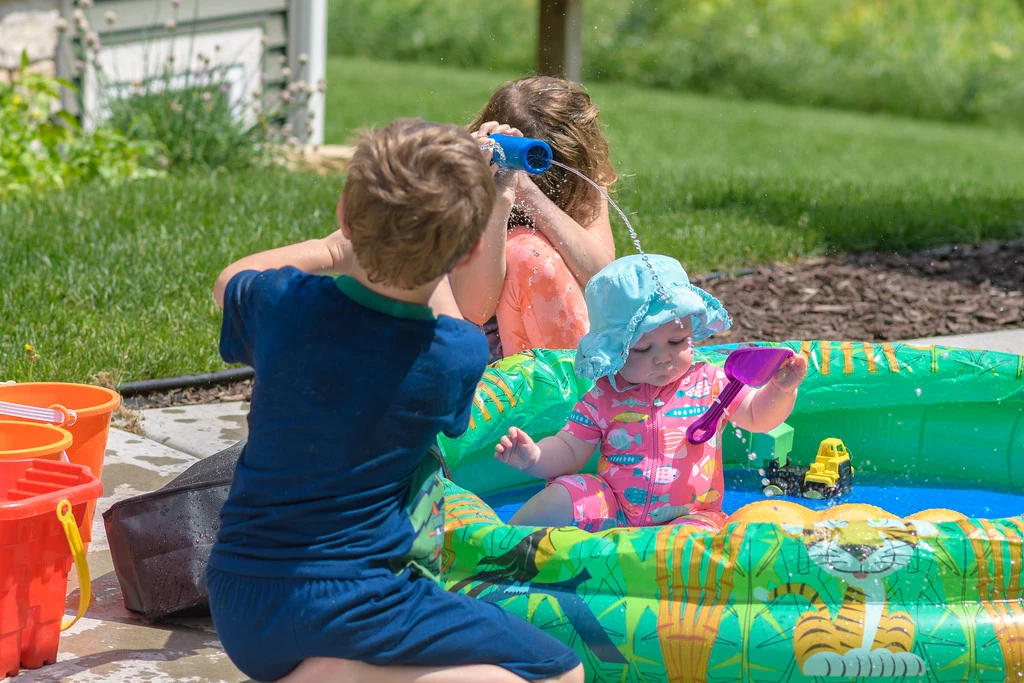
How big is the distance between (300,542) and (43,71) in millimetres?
5880

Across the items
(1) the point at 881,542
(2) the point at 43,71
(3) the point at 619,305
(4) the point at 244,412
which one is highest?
(2) the point at 43,71

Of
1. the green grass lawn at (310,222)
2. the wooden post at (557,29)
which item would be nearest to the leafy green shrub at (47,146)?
the green grass lawn at (310,222)

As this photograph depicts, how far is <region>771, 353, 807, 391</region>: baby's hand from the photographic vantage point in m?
2.69

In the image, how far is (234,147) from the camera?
7.35 meters

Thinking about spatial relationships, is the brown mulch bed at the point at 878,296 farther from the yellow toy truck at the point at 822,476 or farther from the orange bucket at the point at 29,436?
the orange bucket at the point at 29,436

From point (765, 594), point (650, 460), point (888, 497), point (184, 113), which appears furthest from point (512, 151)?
point (184, 113)

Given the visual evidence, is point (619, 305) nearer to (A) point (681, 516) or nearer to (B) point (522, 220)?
(A) point (681, 516)

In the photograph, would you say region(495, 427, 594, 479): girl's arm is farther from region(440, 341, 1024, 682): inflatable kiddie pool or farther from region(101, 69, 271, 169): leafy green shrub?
region(101, 69, 271, 169): leafy green shrub

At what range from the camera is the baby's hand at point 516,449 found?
8.70ft

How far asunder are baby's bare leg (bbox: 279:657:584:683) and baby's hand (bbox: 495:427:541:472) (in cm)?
71

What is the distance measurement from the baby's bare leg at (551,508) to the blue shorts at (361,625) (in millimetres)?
774

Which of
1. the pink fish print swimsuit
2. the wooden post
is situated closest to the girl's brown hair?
the pink fish print swimsuit

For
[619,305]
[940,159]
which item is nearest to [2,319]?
[619,305]

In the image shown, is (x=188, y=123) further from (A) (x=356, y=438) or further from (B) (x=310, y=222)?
(A) (x=356, y=438)
